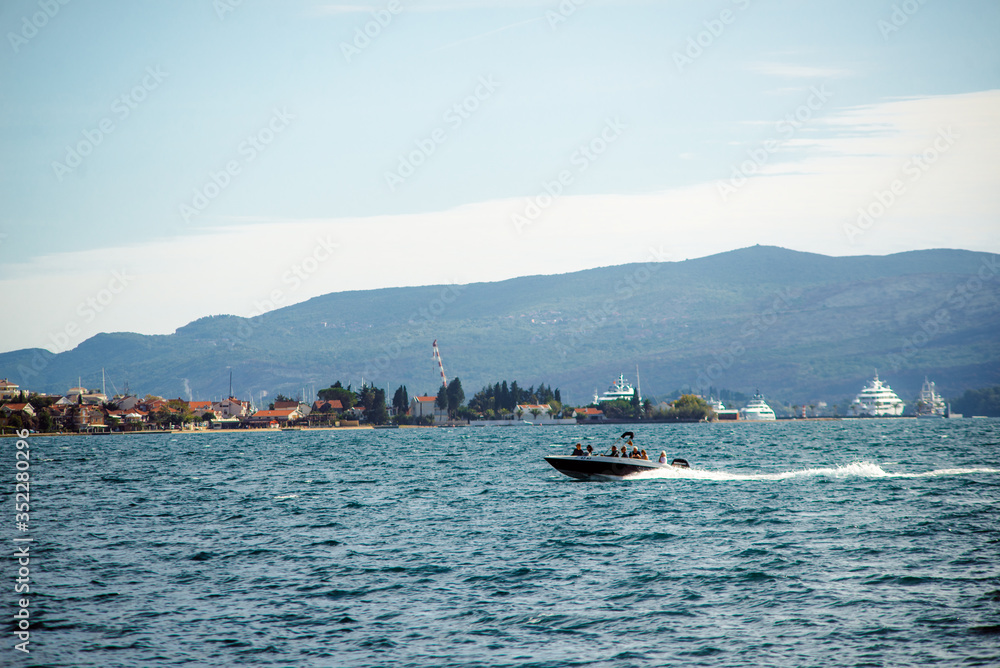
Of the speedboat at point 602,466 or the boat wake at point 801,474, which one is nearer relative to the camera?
the speedboat at point 602,466

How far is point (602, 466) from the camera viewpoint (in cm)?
6066

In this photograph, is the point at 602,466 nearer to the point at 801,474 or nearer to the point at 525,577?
the point at 801,474

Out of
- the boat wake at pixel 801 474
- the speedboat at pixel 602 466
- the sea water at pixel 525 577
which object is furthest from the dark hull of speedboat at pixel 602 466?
the sea water at pixel 525 577

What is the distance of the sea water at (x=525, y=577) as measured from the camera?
74.6 ft

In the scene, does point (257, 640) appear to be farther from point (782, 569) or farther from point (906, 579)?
point (906, 579)

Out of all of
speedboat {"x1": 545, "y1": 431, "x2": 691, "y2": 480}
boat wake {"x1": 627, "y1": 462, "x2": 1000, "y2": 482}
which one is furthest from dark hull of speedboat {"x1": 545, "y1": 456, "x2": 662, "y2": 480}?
boat wake {"x1": 627, "y1": 462, "x2": 1000, "y2": 482}

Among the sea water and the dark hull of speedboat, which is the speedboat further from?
the sea water

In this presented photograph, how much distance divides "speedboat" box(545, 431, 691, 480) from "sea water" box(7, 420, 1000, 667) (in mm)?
2427

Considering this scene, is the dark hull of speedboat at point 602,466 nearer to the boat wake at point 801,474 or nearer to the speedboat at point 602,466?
the speedboat at point 602,466

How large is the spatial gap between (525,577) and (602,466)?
30.6 metres

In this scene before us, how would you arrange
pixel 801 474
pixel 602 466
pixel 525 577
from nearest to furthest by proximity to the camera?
pixel 525 577 → pixel 602 466 → pixel 801 474

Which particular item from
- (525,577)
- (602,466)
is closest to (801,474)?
(602,466)

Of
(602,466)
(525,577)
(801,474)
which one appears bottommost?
(801,474)

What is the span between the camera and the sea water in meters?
22.7
